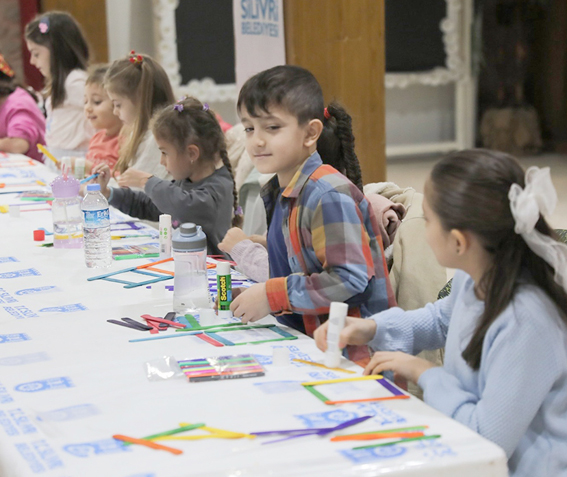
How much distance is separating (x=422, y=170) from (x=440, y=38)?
138cm

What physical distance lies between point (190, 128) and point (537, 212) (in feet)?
5.47

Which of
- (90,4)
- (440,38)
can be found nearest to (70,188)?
(90,4)

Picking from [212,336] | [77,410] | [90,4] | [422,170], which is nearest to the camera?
[77,410]

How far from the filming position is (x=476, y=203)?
1.32 m

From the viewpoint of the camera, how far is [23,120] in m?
5.06

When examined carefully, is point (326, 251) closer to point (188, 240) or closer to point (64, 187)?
point (188, 240)

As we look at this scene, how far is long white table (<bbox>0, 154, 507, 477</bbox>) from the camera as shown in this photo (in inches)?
42.9

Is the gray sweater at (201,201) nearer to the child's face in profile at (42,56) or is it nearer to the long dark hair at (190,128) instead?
the long dark hair at (190,128)

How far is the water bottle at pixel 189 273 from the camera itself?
1.84m

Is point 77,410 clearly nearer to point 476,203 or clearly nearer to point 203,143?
point 476,203

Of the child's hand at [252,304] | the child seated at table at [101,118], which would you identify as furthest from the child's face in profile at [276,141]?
the child seated at table at [101,118]

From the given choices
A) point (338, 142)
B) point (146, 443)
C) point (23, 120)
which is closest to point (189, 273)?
point (338, 142)

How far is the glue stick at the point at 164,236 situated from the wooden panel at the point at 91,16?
15.7ft

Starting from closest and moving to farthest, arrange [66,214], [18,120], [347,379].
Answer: [347,379], [66,214], [18,120]
